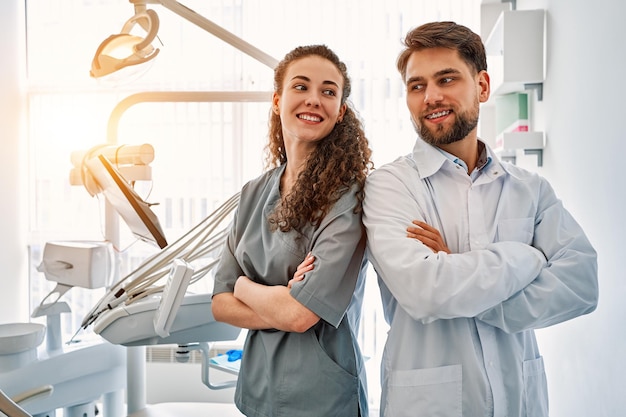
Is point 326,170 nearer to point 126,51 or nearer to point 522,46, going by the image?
point 126,51

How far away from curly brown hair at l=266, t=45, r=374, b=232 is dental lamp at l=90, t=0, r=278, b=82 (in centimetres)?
50

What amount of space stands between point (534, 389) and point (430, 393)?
0.77 ft

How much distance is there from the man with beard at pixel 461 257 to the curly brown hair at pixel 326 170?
0.08 m

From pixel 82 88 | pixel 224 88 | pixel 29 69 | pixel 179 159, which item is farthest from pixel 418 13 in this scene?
pixel 29 69

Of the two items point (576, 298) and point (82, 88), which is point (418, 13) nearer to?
point (82, 88)

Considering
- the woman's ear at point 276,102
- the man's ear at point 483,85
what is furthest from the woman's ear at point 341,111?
the man's ear at point 483,85

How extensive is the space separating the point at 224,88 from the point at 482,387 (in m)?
2.51

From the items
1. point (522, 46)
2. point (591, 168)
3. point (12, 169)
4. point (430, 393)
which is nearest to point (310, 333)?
point (430, 393)

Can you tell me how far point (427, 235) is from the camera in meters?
1.20

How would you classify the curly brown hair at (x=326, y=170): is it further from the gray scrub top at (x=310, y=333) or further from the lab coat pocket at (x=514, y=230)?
the lab coat pocket at (x=514, y=230)

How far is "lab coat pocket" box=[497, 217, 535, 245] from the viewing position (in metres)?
1.26

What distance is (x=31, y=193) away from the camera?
347 centimetres

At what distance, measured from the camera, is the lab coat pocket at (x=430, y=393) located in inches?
45.9

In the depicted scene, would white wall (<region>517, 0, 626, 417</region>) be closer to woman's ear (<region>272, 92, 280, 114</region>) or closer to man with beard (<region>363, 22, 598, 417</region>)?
man with beard (<region>363, 22, 598, 417</region>)
